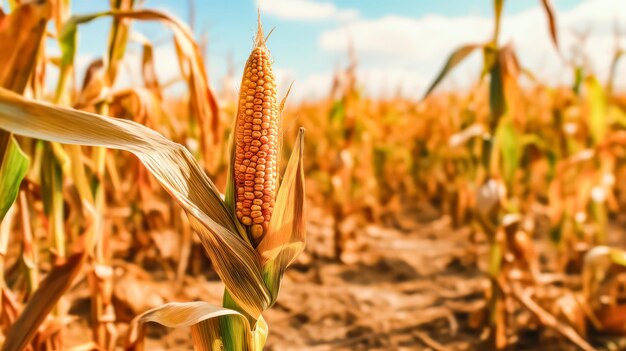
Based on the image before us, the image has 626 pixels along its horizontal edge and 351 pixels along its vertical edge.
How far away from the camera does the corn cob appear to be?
45.9 inches

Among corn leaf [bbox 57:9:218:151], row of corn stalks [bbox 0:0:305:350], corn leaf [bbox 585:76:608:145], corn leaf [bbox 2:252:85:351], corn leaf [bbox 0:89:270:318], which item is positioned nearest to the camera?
corn leaf [bbox 0:89:270:318]

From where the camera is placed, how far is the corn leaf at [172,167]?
103 centimetres

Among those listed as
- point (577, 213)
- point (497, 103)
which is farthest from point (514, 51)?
point (577, 213)

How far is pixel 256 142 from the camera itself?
1.17 metres

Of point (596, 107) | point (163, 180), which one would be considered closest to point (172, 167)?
point (163, 180)

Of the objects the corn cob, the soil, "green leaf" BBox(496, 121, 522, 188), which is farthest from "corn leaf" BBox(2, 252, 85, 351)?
"green leaf" BBox(496, 121, 522, 188)

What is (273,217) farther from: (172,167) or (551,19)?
(551,19)

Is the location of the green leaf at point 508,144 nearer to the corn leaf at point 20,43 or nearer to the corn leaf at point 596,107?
the corn leaf at point 596,107

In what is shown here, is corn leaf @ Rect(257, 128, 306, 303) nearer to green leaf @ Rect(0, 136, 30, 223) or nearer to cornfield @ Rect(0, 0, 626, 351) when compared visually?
cornfield @ Rect(0, 0, 626, 351)

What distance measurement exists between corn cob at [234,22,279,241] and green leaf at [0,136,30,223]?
522 mm

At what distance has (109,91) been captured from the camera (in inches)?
83.7

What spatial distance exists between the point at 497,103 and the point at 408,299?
179 cm

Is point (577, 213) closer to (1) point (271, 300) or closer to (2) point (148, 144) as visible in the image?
(1) point (271, 300)

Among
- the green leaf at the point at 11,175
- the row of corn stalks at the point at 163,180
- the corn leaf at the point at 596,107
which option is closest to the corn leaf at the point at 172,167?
the row of corn stalks at the point at 163,180
